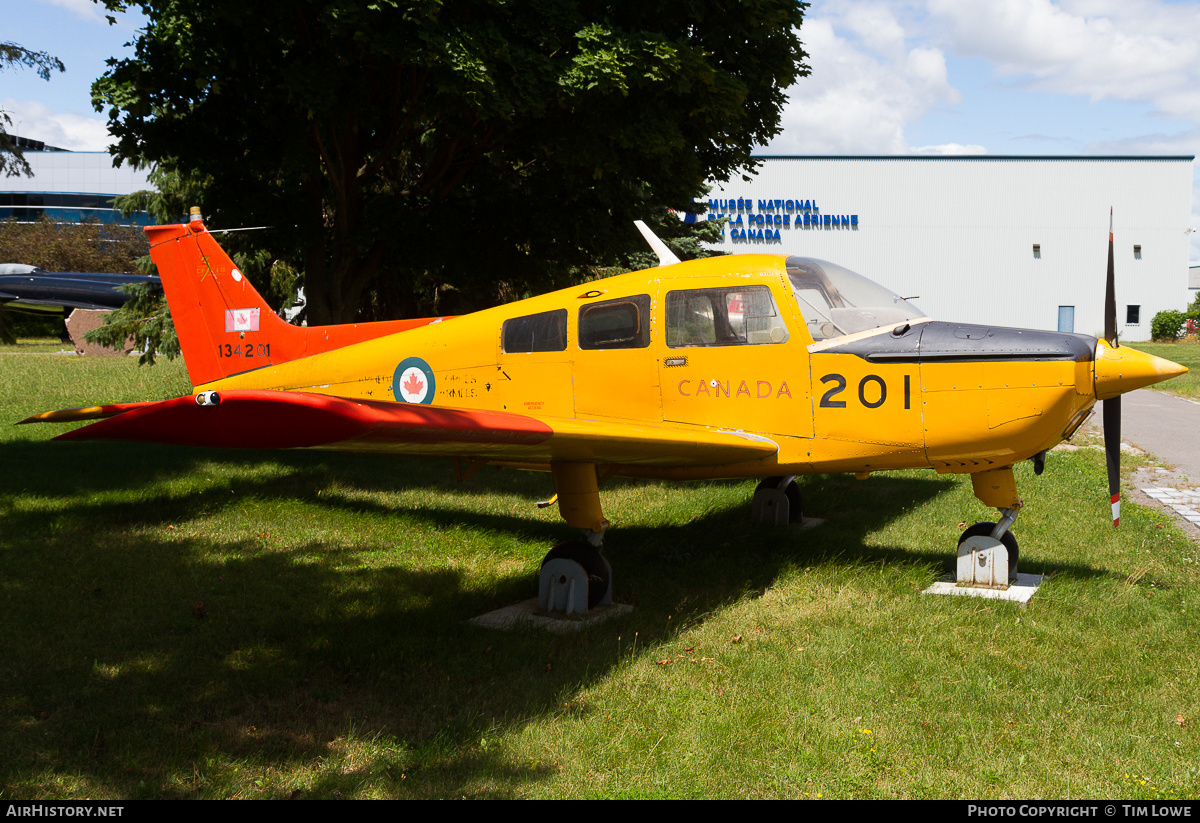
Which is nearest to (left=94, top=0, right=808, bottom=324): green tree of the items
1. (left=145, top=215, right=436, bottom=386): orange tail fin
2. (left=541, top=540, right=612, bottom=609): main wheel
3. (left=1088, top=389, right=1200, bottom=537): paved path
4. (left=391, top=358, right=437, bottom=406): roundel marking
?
(left=145, top=215, right=436, bottom=386): orange tail fin

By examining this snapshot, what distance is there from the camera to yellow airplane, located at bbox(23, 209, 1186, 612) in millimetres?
5637

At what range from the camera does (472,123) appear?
12.0m

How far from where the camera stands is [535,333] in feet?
23.7

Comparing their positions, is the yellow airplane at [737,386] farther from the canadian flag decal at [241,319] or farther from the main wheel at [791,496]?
the main wheel at [791,496]

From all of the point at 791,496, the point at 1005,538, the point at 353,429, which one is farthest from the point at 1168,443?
the point at 353,429

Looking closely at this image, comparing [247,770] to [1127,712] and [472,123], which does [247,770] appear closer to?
[1127,712]

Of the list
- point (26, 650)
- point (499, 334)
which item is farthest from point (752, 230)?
point (26, 650)

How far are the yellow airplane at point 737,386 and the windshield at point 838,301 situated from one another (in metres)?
0.02

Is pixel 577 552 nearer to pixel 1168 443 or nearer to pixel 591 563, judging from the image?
pixel 591 563

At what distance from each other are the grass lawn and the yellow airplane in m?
0.91

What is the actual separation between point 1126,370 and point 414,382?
5647mm

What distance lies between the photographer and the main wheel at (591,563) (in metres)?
6.32

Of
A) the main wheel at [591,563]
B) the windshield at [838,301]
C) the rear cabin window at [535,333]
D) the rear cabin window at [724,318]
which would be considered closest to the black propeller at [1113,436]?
the windshield at [838,301]

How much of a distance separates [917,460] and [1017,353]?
3.33 feet
